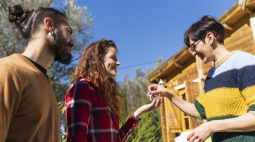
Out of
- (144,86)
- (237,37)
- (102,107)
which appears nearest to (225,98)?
(102,107)

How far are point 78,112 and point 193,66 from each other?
598cm

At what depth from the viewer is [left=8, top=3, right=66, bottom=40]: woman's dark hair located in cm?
167

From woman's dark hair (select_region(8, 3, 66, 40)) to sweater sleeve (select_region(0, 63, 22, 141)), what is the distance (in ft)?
1.71

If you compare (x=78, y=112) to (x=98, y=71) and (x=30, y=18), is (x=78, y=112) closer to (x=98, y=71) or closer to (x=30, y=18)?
(x=98, y=71)

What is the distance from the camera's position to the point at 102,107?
202 centimetres

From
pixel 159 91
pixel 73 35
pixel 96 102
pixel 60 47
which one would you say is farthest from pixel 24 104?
pixel 73 35

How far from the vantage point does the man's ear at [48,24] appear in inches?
65.7

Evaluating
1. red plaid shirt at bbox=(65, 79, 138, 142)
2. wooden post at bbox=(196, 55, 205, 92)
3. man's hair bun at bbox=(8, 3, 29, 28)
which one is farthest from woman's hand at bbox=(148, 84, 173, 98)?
wooden post at bbox=(196, 55, 205, 92)

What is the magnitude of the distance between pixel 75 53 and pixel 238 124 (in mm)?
12595

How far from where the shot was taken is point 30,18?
170cm

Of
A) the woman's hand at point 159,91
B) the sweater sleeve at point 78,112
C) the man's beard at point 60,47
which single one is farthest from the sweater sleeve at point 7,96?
the woman's hand at point 159,91

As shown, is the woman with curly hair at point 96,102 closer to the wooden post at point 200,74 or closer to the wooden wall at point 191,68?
the wooden wall at point 191,68

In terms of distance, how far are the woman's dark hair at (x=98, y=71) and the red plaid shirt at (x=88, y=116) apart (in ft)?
0.30

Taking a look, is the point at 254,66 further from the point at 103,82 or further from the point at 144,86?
the point at 144,86
